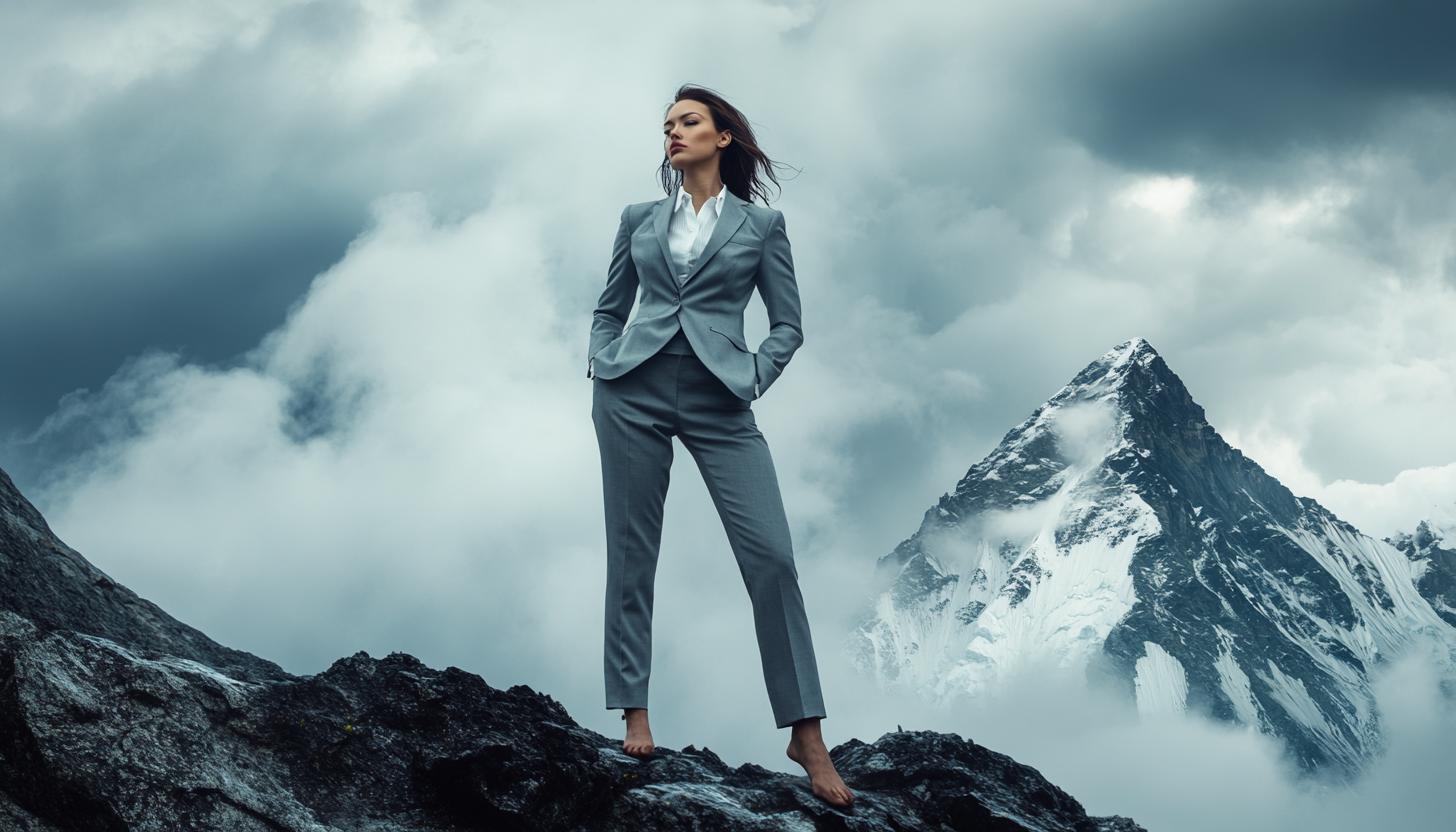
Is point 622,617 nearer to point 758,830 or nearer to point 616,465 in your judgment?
point 616,465

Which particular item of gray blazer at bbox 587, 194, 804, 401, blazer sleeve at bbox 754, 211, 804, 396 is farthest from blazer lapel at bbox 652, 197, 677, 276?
blazer sleeve at bbox 754, 211, 804, 396

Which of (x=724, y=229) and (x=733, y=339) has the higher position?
(x=724, y=229)

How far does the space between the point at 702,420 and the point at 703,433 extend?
0.07m

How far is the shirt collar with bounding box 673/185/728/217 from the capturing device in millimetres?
5988

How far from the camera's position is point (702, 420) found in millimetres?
5562

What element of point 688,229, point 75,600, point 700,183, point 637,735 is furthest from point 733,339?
point 75,600

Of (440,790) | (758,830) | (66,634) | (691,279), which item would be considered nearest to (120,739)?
(66,634)

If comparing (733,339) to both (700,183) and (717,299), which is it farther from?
(700,183)

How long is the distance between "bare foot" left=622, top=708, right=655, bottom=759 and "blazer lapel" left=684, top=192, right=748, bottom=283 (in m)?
2.41

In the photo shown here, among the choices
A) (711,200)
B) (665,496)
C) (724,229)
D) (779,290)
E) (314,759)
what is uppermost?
(711,200)

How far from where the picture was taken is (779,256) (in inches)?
234

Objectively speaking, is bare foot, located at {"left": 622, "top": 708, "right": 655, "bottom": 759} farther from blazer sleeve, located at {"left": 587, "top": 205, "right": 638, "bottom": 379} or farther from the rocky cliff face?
blazer sleeve, located at {"left": 587, "top": 205, "right": 638, "bottom": 379}

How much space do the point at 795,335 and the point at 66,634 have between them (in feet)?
12.8

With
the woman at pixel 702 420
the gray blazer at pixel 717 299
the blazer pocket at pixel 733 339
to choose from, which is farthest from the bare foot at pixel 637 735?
the blazer pocket at pixel 733 339
